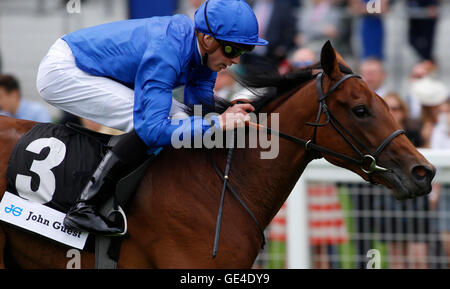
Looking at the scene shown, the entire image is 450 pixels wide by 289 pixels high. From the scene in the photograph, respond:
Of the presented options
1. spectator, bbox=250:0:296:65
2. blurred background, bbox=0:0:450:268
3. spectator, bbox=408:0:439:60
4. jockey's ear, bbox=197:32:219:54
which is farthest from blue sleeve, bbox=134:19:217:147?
spectator, bbox=408:0:439:60

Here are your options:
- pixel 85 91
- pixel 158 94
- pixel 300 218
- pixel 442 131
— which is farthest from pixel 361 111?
pixel 442 131

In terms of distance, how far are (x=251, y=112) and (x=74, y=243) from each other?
1.17 metres

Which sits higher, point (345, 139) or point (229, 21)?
point (229, 21)

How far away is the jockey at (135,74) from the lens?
11.6 feet

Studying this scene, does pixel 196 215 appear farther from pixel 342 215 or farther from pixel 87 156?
pixel 342 215

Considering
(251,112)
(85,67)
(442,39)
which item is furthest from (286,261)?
(442,39)

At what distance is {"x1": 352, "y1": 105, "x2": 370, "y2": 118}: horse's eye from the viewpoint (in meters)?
3.63

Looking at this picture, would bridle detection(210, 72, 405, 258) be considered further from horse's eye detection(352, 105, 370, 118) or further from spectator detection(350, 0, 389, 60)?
spectator detection(350, 0, 389, 60)

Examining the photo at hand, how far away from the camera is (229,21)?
3588 mm

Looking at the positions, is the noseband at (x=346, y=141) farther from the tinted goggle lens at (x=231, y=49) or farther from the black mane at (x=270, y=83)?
the tinted goggle lens at (x=231, y=49)

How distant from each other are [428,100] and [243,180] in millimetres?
3717

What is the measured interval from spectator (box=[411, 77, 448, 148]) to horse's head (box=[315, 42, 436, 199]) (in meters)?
2.79

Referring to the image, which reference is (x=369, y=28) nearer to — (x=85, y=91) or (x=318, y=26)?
(x=318, y=26)

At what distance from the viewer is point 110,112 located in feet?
12.4
